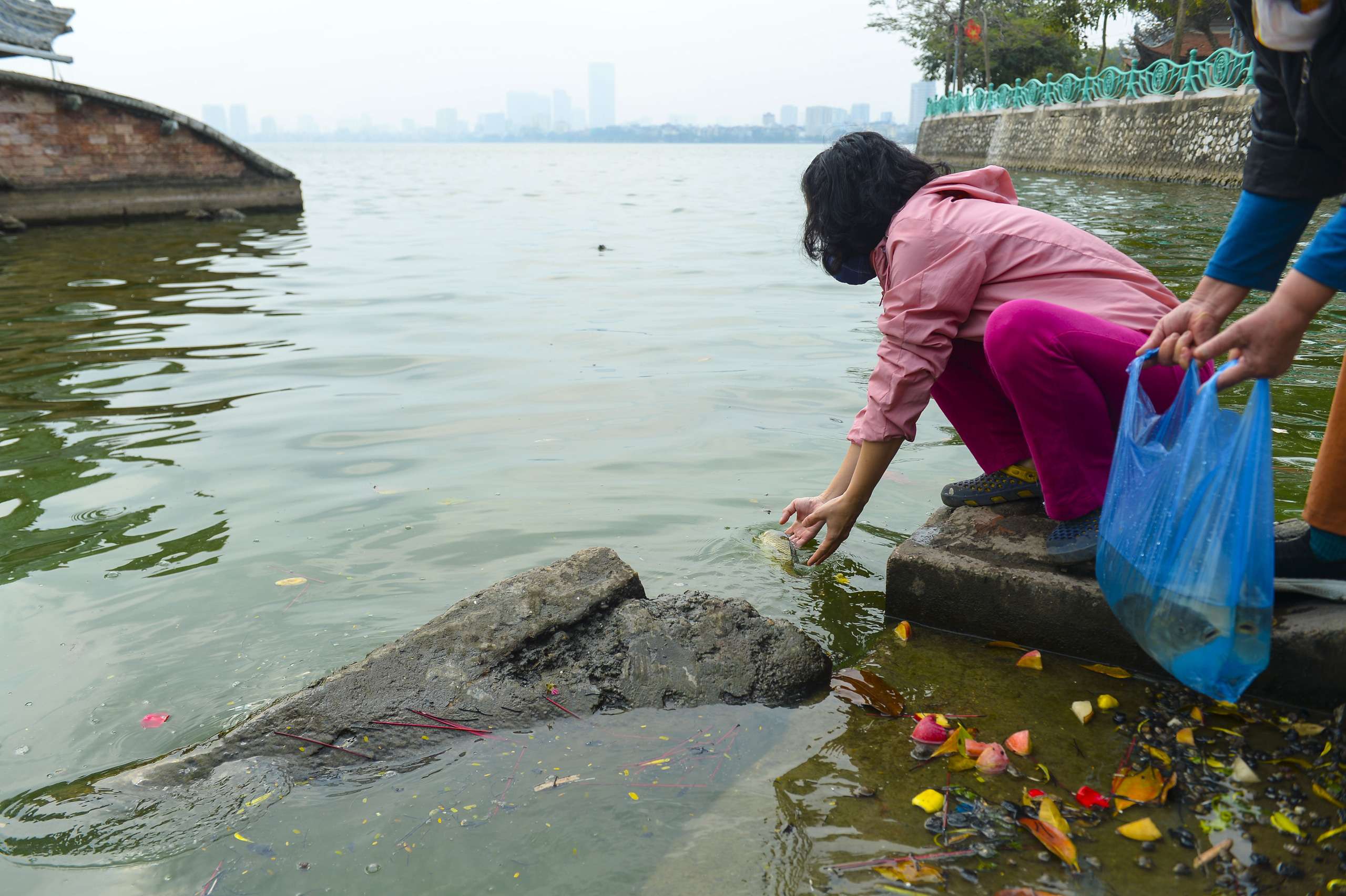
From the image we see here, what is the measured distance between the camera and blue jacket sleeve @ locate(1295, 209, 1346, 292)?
166 centimetres

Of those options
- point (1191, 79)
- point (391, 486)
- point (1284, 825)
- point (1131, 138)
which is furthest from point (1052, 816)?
point (1131, 138)

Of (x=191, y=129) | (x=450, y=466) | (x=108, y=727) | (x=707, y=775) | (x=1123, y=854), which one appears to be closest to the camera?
(x=1123, y=854)

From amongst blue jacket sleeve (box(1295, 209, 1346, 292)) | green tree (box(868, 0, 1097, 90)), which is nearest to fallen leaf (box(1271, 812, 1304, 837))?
blue jacket sleeve (box(1295, 209, 1346, 292))

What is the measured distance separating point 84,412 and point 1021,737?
200 inches

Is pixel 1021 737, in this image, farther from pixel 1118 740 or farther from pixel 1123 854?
pixel 1123 854

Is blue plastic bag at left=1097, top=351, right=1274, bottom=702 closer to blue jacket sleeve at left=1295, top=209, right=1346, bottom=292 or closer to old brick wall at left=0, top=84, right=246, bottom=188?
blue jacket sleeve at left=1295, top=209, right=1346, bottom=292

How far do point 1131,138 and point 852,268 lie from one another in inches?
969

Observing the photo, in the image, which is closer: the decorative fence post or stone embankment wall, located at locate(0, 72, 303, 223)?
stone embankment wall, located at locate(0, 72, 303, 223)

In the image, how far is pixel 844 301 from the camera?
861 cm

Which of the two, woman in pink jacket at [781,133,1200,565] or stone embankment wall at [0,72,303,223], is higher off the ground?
stone embankment wall at [0,72,303,223]

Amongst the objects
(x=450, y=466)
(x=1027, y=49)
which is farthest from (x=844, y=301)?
(x=1027, y=49)

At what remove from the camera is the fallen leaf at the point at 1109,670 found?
2357 mm

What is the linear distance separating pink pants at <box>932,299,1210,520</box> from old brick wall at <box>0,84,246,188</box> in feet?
62.8

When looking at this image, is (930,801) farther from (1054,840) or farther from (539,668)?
(539,668)
